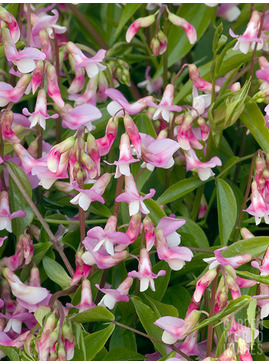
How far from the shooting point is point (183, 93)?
3.34 feet

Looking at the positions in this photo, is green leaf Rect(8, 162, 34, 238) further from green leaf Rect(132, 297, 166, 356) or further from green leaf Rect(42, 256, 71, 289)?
green leaf Rect(132, 297, 166, 356)

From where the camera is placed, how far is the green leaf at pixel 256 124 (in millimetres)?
863

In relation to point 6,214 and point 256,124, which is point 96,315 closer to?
point 6,214

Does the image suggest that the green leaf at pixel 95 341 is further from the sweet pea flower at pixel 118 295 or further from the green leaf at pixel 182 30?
the green leaf at pixel 182 30

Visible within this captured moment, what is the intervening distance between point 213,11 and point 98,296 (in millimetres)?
520

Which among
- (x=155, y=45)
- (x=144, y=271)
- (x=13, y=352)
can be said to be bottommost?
(x=13, y=352)

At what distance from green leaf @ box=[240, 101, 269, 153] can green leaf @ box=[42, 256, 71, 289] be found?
297 mm

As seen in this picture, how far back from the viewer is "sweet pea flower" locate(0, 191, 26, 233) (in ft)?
2.82

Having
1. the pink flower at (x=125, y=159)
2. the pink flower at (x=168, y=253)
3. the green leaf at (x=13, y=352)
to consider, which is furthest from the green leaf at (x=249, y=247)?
the green leaf at (x=13, y=352)

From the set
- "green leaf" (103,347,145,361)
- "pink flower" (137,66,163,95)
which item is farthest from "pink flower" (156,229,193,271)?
"pink flower" (137,66,163,95)

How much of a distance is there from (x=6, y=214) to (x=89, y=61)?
224mm

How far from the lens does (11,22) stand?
0.84m

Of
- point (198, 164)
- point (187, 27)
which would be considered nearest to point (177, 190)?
point (198, 164)

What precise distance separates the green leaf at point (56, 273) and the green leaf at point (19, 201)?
2.1 inches
